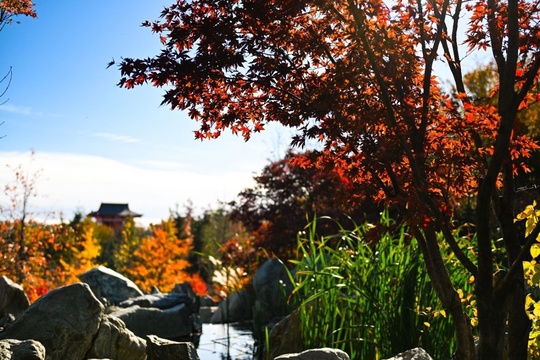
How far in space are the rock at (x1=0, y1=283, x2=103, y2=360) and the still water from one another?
266 centimetres

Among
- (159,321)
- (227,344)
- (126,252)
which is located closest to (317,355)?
(227,344)

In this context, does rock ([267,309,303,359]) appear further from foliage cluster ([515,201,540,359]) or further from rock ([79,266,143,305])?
A: rock ([79,266,143,305])

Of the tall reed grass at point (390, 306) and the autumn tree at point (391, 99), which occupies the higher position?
the autumn tree at point (391, 99)

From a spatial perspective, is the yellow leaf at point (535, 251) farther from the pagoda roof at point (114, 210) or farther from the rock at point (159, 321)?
the pagoda roof at point (114, 210)

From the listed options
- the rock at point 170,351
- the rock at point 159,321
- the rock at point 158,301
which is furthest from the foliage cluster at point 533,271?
the rock at point 158,301

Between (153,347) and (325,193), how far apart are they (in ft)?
28.1

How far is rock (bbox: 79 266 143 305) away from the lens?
10.6m

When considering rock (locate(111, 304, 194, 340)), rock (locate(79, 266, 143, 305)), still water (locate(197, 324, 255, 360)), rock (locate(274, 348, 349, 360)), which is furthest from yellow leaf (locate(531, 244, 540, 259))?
rock (locate(79, 266, 143, 305))

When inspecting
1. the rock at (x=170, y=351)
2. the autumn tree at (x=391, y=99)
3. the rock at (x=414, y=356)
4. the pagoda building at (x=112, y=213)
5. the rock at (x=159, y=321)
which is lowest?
the rock at (x=159, y=321)

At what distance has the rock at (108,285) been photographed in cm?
1063

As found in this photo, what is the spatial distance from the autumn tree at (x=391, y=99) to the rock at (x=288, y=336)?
212 centimetres

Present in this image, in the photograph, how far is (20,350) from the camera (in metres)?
4.30

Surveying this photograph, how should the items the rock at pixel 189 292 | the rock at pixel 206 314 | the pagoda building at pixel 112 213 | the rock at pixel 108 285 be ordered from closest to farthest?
the rock at pixel 108 285
the rock at pixel 189 292
the rock at pixel 206 314
the pagoda building at pixel 112 213

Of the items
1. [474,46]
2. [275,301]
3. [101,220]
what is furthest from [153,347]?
[101,220]
